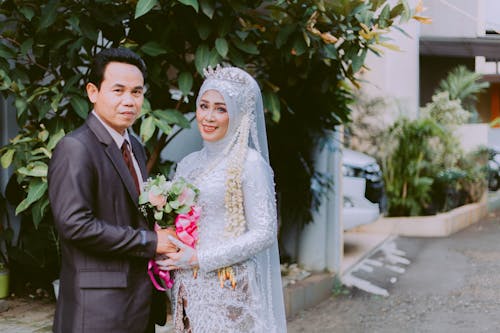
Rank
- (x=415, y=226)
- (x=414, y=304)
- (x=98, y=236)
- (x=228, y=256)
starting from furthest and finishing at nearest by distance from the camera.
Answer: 1. (x=415, y=226)
2. (x=414, y=304)
3. (x=228, y=256)
4. (x=98, y=236)

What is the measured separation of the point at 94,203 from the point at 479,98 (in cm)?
1327

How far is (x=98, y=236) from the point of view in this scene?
95.3 inches

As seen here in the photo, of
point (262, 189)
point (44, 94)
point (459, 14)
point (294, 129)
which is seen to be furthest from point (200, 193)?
point (459, 14)

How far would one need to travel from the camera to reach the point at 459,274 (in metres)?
7.68

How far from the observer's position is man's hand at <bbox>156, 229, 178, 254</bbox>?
258 centimetres

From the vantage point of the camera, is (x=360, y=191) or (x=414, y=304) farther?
(x=360, y=191)

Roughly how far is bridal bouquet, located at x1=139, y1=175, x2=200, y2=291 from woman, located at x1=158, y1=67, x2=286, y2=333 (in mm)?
89

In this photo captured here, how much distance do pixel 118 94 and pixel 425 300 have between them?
487 cm

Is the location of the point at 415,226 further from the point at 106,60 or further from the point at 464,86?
the point at 106,60

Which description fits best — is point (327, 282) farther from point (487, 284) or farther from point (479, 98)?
point (479, 98)

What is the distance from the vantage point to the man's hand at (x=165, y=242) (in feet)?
8.48

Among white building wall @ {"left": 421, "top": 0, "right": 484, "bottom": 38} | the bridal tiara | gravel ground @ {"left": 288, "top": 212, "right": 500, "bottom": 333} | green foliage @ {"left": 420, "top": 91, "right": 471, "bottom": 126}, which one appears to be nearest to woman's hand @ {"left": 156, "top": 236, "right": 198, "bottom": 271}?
the bridal tiara

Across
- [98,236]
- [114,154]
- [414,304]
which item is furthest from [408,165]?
[98,236]

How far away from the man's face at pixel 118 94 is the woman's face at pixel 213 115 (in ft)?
1.13
